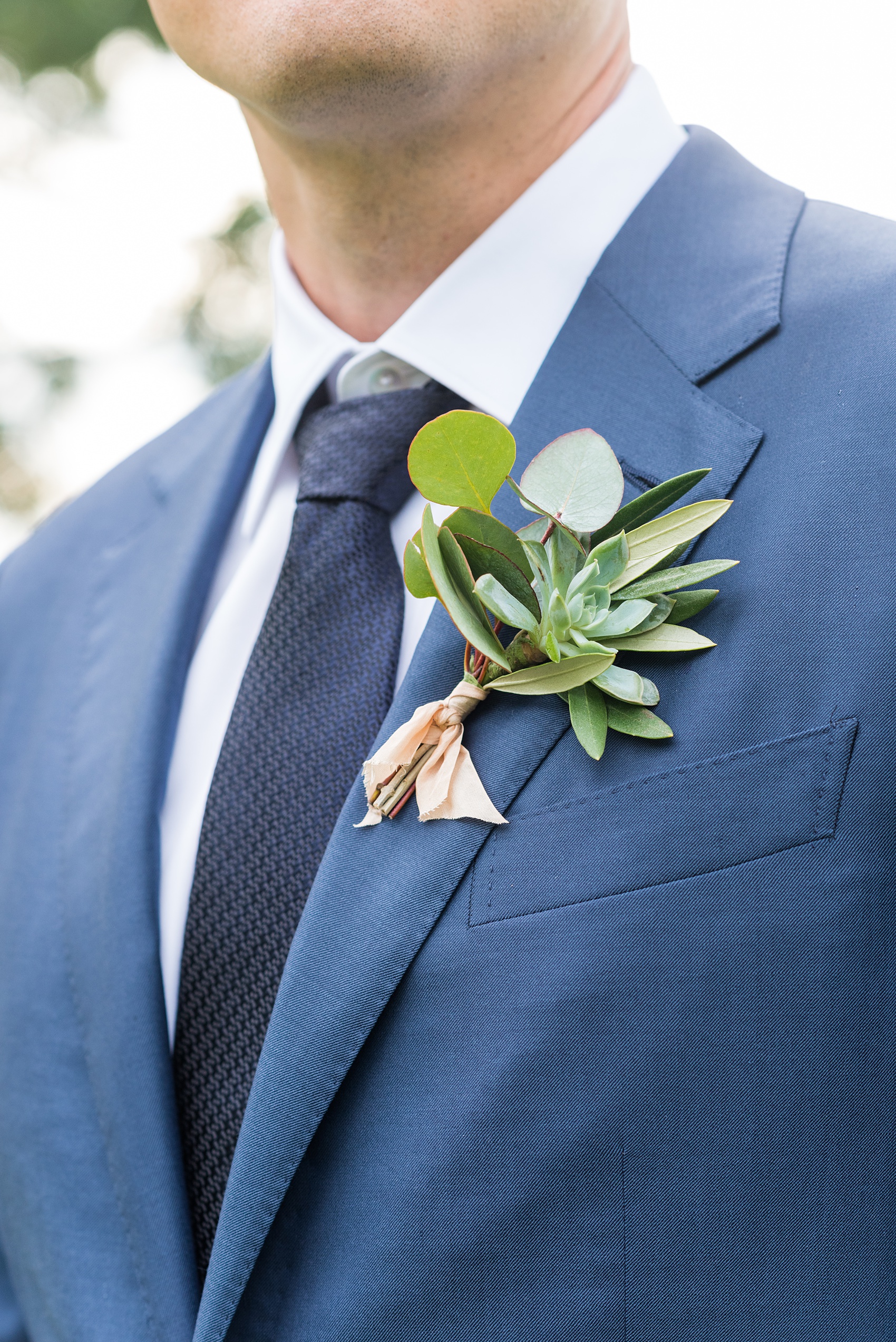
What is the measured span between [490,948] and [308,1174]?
0.90 feet

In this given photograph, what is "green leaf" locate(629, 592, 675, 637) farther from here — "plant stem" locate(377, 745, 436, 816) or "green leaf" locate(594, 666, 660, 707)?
"plant stem" locate(377, 745, 436, 816)

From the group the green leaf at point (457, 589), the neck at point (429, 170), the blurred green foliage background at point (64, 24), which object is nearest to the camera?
the green leaf at point (457, 589)

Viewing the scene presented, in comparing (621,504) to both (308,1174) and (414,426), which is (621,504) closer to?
(414,426)

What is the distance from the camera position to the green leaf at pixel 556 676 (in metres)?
0.86

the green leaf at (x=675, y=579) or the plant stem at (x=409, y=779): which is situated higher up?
the green leaf at (x=675, y=579)

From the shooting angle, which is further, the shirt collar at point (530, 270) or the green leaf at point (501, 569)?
the shirt collar at point (530, 270)

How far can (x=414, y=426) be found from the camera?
1.26 m

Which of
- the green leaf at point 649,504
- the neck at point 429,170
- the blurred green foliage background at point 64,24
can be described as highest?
the blurred green foliage background at point 64,24

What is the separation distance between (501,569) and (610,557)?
0.31 feet

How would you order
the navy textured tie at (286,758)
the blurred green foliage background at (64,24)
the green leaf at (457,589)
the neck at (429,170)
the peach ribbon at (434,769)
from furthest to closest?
1. the blurred green foliage background at (64,24)
2. the neck at (429,170)
3. the navy textured tie at (286,758)
4. the peach ribbon at (434,769)
5. the green leaf at (457,589)

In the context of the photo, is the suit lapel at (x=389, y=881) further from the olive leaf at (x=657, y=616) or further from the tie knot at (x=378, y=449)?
the tie knot at (x=378, y=449)

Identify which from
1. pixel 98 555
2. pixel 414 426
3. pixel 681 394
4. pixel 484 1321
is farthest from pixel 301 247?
pixel 484 1321

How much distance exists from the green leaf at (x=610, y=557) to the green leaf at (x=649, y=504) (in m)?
0.03

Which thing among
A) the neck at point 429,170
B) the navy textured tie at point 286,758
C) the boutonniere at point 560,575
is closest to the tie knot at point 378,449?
the navy textured tie at point 286,758
